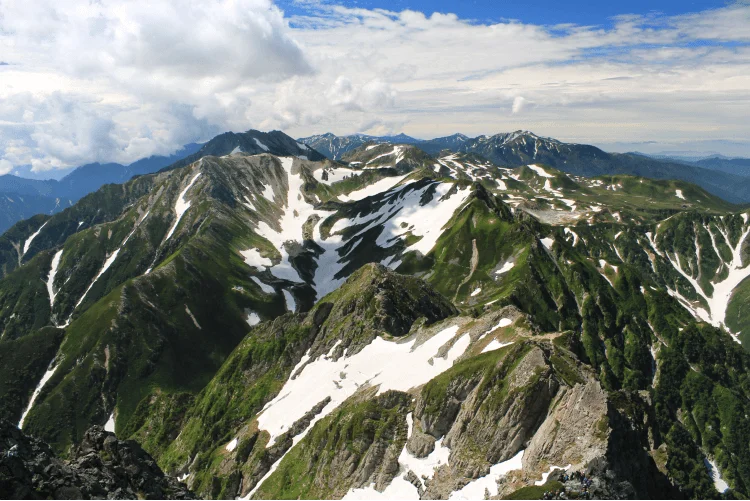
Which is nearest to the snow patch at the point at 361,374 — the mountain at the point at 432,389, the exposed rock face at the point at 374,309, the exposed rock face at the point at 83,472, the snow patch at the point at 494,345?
the mountain at the point at 432,389

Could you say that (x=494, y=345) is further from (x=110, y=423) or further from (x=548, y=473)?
(x=110, y=423)

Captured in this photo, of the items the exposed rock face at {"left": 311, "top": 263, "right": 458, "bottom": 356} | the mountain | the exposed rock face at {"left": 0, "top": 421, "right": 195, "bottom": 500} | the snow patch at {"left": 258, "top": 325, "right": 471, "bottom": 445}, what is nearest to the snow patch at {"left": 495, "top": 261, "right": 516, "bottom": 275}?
the mountain

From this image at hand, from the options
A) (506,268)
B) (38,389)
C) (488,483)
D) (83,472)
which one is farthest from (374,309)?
(38,389)

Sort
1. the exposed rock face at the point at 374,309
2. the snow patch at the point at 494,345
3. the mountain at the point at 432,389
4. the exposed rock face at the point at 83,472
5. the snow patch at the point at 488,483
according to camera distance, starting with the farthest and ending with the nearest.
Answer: the exposed rock face at the point at 374,309
the snow patch at the point at 494,345
the mountain at the point at 432,389
the snow patch at the point at 488,483
the exposed rock face at the point at 83,472

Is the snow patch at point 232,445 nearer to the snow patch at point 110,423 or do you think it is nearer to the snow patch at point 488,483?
the snow patch at point 488,483

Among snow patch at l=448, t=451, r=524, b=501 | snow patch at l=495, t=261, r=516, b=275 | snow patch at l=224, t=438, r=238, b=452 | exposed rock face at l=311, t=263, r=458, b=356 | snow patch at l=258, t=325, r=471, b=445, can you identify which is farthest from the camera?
snow patch at l=495, t=261, r=516, b=275

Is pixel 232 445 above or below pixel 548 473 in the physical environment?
below

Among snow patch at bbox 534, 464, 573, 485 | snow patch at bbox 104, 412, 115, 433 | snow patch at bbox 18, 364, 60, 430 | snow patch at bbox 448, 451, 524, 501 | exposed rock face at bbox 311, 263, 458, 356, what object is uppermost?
snow patch at bbox 534, 464, 573, 485

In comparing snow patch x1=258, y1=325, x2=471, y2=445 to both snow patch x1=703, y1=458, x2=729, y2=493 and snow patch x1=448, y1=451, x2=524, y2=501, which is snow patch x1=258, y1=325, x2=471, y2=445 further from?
snow patch x1=703, y1=458, x2=729, y2=493
